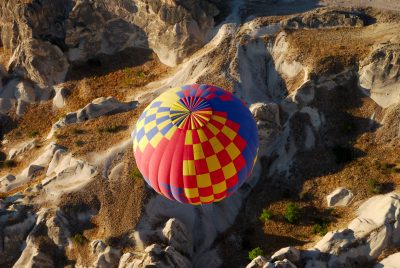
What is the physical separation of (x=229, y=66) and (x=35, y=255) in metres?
24.9

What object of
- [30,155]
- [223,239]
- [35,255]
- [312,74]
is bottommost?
[223,239]

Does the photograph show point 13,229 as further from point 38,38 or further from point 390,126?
point 390,126

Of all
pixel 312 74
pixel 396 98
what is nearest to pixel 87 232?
pixel 312 74

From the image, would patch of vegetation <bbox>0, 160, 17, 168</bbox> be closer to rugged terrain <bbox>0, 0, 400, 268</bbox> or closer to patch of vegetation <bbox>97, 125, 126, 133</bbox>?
rugged terrain <bbox>0, 0, 400, 268</bbox>

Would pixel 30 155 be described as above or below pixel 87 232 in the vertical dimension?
above

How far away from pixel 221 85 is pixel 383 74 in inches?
585

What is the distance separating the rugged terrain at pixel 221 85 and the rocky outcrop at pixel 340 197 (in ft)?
0.28

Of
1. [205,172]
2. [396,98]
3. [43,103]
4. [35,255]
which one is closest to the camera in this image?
[205,172]

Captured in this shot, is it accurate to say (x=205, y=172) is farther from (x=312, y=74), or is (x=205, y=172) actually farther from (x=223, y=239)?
(x=312, y=74)

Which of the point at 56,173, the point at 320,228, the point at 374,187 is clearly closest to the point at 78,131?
the point at 56,173

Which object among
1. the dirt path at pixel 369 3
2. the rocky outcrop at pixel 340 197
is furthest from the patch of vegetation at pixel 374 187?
the dirt path at pixel 369 3

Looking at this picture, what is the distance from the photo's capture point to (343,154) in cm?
3575

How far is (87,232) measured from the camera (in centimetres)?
3416

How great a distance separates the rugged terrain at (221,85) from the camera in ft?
108
